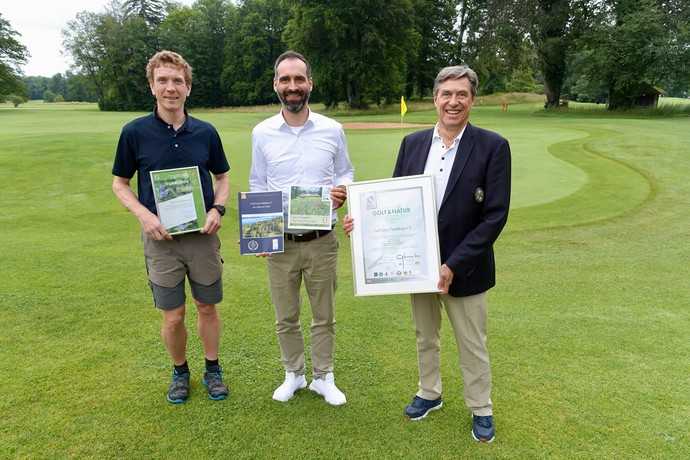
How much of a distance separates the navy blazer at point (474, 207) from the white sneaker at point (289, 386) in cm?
129

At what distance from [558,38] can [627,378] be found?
36.4 m

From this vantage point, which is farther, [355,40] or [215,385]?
[355,40]

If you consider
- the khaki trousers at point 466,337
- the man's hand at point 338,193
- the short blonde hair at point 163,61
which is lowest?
the khaki trousers at point 466,337

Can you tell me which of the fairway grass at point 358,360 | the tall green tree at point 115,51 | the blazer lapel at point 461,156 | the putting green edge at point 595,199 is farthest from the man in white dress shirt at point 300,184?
the tall green tree at point 115,51

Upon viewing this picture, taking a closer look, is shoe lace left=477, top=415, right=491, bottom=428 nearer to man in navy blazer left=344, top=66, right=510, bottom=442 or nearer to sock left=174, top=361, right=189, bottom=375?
man in navy blazer left=344, top=66, right=510, bottom=442

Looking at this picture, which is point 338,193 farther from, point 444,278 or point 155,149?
point 155,149

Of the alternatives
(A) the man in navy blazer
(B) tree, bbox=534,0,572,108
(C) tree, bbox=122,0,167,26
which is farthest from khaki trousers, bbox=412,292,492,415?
(C) tree, bbox=122,0,167,26

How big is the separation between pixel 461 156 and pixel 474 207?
294mm

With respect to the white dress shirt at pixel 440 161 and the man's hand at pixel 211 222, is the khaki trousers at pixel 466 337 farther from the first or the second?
the man's hand at pixel 211 222

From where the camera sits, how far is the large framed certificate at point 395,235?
2.56m

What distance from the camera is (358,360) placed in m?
3.58

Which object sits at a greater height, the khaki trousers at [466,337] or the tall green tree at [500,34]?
the tall green tree at [500,34]

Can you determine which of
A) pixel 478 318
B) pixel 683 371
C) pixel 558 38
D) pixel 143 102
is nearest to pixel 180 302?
pixel 478 318

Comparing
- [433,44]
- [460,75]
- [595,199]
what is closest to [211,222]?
[460,75]
